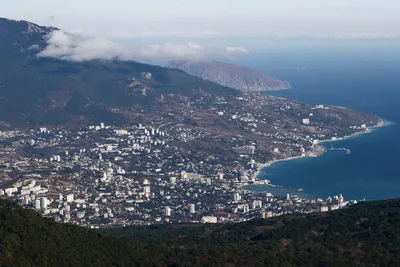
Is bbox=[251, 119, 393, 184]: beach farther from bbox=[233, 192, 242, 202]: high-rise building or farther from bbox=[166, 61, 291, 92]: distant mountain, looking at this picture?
bbox=[166, 61, 291, 92]: distant mountain

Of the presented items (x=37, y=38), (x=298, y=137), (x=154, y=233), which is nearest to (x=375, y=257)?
(x=154, y=233)

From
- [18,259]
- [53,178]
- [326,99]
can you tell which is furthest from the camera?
A: [326,99]

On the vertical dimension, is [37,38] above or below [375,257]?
above

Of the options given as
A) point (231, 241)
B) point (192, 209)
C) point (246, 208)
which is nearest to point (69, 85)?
point (192, 209)

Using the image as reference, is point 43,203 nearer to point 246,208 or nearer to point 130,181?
point 130,181

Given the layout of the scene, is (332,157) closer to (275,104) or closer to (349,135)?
(349,135)

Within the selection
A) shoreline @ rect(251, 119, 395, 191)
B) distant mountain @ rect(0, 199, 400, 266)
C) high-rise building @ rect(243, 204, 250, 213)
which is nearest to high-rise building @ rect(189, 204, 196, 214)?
high-rise building @ rect(243, 204, 250, 213)

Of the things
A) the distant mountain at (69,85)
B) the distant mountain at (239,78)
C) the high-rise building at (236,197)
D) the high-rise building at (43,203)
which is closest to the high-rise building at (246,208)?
the high-rise building at (236,197)

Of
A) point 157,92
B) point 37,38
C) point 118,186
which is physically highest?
point 37,38
